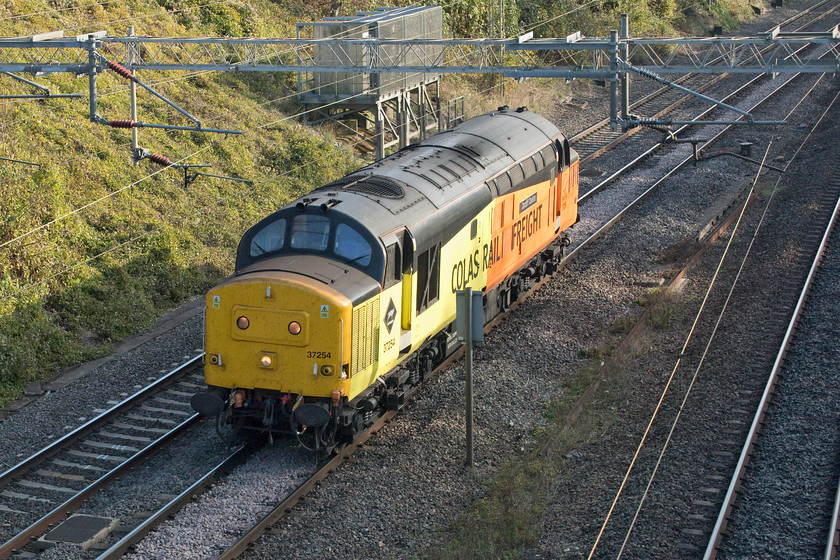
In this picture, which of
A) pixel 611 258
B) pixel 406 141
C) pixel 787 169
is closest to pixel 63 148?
pixel 406 141

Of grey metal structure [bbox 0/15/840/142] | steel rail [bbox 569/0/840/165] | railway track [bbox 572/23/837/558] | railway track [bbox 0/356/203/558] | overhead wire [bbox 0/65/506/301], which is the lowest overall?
railway track [bbox 0/356/203/558]

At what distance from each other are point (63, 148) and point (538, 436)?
15.6 meters

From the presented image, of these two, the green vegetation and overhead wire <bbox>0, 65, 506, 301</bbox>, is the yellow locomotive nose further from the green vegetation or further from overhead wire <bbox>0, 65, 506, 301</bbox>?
overhead wire <bbox>0, 65, 506, 301</bbox>

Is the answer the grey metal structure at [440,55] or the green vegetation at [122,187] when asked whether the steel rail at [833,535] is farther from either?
the green vegetation at [122,187]

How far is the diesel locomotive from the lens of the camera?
13258 mm

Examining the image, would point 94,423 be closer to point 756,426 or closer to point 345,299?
point 345,299

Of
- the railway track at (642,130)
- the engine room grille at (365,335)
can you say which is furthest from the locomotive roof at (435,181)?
the railway track at (642,130)

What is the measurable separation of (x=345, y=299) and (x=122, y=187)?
45.1 feet

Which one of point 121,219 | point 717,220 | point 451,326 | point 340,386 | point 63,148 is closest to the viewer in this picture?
point 340,386

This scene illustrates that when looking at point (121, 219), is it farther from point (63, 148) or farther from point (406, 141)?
point (406, 141)

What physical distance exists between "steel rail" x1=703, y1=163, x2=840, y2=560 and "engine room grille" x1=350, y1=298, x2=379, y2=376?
16.6ft

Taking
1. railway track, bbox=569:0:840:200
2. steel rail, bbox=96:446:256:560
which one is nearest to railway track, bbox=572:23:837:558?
steel rail, bbox=96:446:256:560

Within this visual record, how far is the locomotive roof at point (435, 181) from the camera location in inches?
579

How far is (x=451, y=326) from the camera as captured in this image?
17.2m
